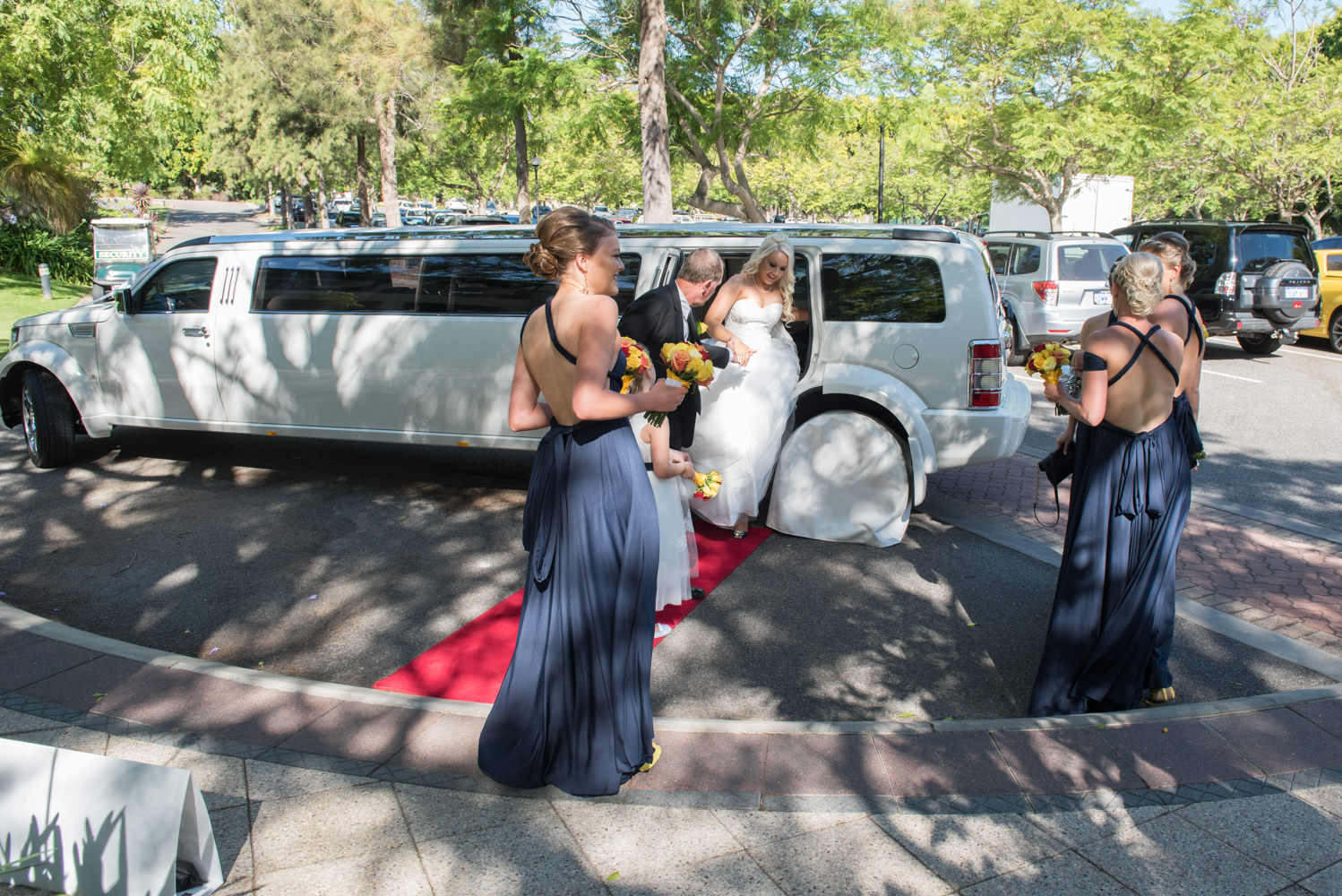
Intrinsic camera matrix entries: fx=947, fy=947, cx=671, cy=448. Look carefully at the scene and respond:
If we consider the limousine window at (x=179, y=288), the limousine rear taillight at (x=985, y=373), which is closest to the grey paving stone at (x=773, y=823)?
the limousine rear taillight at (x=985, y=373)

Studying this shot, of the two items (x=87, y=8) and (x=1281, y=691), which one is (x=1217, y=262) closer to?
(x=1281, y=691)

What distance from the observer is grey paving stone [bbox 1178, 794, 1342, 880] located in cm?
291

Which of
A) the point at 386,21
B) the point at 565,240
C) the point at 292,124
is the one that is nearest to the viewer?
the point at 565,240

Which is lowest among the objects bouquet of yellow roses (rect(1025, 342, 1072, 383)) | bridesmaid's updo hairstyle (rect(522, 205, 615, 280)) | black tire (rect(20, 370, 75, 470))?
black tire (rect(20, 370, 75, 470))

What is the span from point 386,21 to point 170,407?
2717 cm

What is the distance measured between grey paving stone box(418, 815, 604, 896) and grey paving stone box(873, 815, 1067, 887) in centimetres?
92

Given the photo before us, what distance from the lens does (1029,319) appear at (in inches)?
560

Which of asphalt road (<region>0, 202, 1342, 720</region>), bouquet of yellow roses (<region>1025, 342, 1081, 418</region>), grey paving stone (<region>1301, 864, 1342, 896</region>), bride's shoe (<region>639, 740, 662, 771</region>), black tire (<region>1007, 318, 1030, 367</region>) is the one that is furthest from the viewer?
black tire (<region>1007, 318, 1030, 367</region>)

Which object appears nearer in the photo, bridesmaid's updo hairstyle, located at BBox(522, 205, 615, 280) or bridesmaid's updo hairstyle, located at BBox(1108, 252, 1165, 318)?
bridesmaid's updo hairstyle, located at BBox(522, 205, 615, 280)

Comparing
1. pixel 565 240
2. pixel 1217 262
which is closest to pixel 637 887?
pixel 565 240

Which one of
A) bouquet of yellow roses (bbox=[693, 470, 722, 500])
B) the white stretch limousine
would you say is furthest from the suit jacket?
the white stretch limousine

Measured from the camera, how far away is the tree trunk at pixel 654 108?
1375cm

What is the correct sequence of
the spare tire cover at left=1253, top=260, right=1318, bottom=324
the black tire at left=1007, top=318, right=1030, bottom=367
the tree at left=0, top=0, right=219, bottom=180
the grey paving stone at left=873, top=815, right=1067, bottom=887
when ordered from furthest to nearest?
the black tire at left=1007, top=318, right=1030, bottom=367
the spare tire cover at left=1253, top=260, right=1318, bottom=324
the tree at left=0, top=0, right=219, bottom=180
the grey paving stone at left=873, top=815, right=1067, bottom=887

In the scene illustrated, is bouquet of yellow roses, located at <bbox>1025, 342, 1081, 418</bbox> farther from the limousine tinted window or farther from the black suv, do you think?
the black suv
